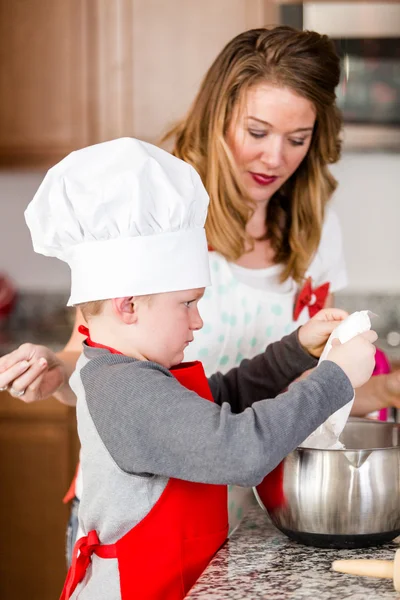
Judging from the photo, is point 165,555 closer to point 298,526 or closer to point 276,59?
point 298,526

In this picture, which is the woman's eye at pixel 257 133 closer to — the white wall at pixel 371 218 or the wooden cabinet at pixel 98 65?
the wooden cabinet at pixel 98 65

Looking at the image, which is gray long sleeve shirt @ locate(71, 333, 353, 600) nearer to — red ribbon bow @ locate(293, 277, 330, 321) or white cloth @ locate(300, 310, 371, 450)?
white cloth @ locate(300, 310, 371, 450)

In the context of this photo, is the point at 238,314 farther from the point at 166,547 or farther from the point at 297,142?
the point at 166,547

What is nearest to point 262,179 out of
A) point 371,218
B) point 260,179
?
point 260,179

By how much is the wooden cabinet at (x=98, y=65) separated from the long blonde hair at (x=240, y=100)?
1.33m

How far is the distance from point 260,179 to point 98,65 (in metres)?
1.54

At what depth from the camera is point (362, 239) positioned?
321 centimetres

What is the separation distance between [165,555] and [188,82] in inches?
83.3

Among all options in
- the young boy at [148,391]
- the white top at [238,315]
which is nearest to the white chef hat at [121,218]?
the young boy at [148,391]

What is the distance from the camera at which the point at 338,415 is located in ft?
3.46

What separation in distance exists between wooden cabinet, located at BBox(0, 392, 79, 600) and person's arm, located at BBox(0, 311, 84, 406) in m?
1.35

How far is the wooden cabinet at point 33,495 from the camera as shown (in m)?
2.71

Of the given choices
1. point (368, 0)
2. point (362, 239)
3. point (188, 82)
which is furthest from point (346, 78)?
point (362, 239)

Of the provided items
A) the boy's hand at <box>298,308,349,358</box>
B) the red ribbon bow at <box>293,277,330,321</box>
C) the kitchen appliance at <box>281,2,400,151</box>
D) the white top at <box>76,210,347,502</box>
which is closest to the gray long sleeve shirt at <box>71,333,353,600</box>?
the boy's hand at <box>298,308,349,358</box>
